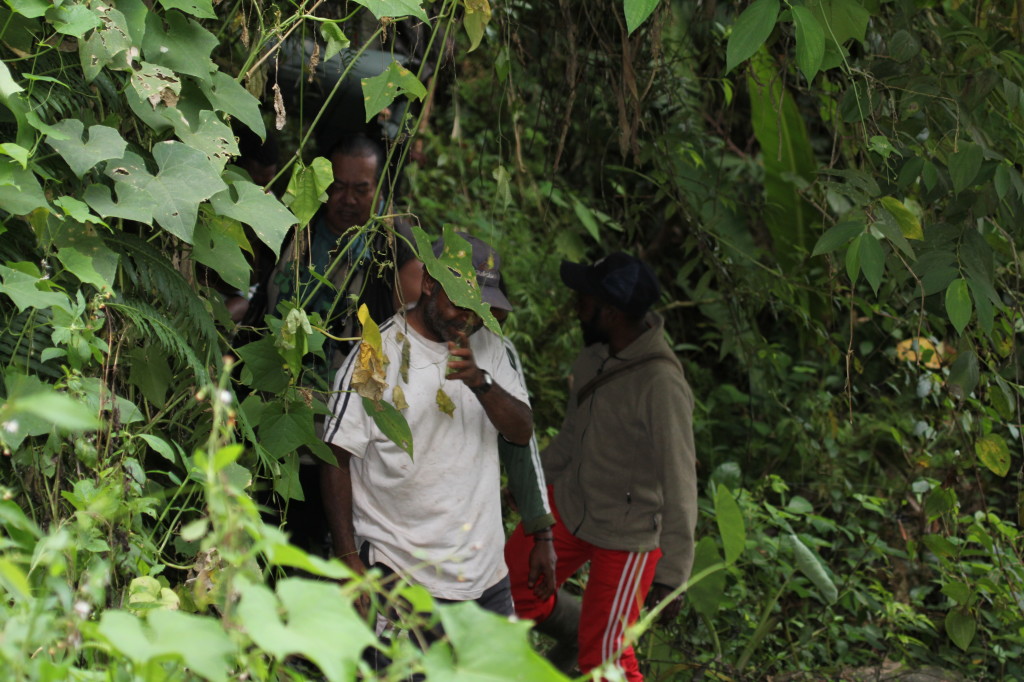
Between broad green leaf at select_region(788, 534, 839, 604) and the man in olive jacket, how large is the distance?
31.8 inches

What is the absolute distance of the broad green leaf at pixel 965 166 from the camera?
268 cm

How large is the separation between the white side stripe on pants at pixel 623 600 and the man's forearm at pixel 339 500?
1.28 meters

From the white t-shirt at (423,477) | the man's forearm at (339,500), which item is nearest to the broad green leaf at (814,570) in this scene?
the white t-shirt at (423,477)

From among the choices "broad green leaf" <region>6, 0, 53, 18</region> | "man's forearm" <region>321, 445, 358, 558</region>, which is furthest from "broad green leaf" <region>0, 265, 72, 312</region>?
"man's forearm" <region>321, 445, 358, 558</region>

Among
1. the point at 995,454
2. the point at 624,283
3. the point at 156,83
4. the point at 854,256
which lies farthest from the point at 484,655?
the point at 624,283

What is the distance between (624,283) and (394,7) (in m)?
2.05

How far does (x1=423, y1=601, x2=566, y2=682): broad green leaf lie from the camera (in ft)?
3.56

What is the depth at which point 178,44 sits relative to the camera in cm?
226

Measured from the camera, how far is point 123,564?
182 cm

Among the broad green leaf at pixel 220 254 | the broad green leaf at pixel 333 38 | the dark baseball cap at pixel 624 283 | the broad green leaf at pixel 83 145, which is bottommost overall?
the dark baseball cap at pixel 624 283

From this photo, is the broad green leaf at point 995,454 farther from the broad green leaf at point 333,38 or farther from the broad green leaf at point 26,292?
the broad green leaf at point 26,292

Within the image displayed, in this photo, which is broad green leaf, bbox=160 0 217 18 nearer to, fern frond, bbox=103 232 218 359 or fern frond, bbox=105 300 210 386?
fern frond, bbox=103 232 218 359

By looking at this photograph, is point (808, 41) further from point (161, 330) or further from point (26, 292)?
point (26, 292)

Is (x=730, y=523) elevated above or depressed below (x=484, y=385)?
below
